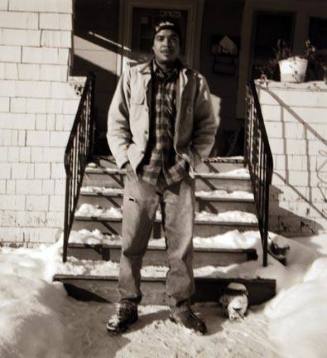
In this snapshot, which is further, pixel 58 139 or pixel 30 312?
pixel 58 139

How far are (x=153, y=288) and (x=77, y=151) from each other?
1.68m

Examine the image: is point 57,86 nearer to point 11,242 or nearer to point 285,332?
point 11,242

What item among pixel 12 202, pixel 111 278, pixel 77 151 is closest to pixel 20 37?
pixel 77 151

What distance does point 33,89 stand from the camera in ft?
16.7

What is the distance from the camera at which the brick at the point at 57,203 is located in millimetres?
5180

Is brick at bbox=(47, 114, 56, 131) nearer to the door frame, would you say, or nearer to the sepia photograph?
the sepia photograph

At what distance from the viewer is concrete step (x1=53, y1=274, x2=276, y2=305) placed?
12.5 feet

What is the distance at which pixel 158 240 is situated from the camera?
14.4 feet

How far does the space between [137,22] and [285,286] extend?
4710mm

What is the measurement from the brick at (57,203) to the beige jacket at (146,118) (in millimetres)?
2137

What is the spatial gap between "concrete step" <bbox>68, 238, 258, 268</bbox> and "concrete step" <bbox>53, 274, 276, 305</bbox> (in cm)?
35

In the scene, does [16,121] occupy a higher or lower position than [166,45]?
lower

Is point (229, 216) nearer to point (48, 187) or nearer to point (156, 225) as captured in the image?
point (156, 225)

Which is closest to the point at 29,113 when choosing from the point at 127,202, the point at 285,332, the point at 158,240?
the point at 158,240
